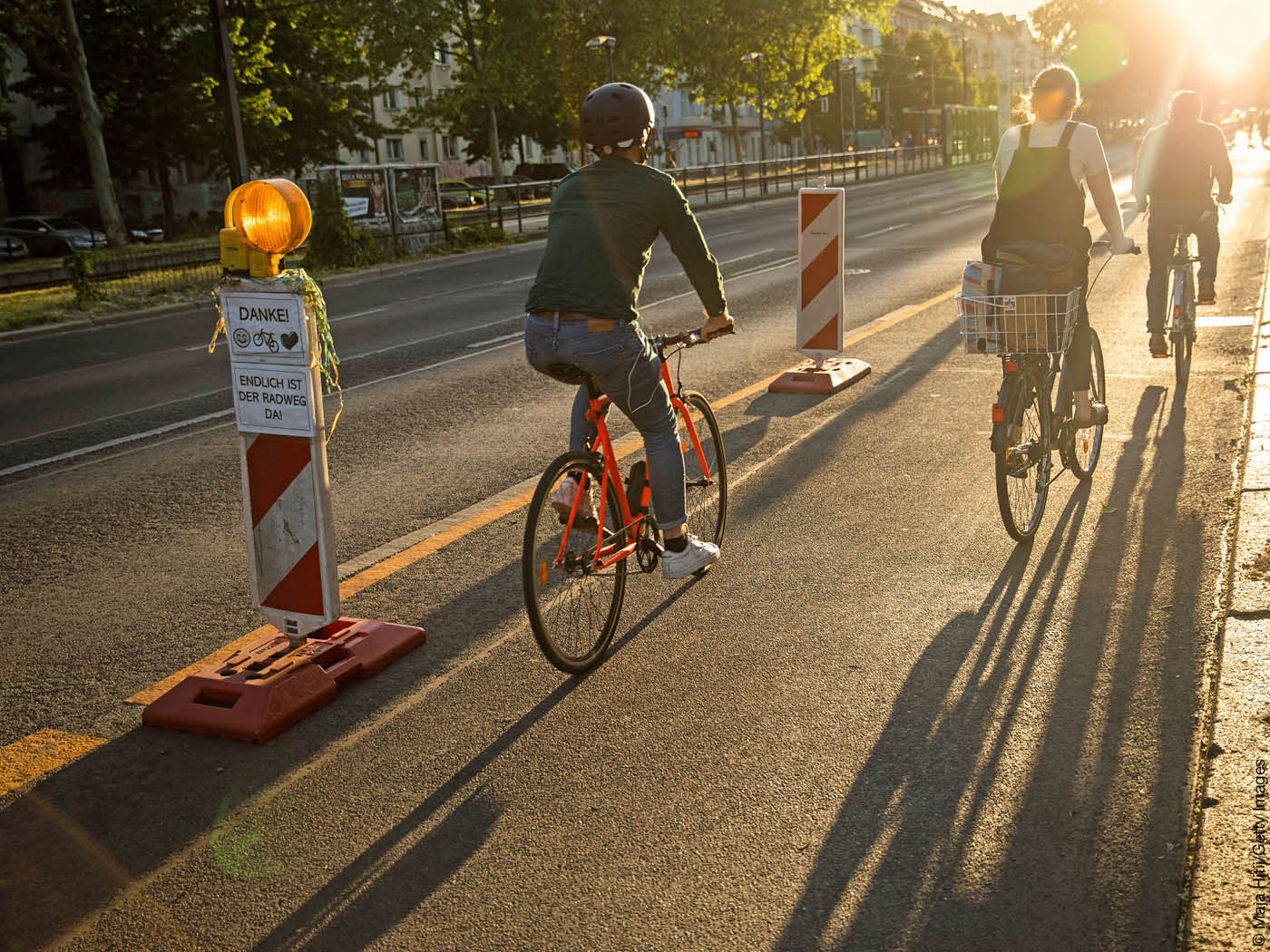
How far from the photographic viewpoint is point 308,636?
4449 mm

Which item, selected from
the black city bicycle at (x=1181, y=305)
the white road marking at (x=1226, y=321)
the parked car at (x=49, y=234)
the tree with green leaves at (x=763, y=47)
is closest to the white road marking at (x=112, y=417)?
the black city bicycle at (x=1181, y=305)

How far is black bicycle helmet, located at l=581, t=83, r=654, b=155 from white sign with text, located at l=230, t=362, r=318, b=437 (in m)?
1.22

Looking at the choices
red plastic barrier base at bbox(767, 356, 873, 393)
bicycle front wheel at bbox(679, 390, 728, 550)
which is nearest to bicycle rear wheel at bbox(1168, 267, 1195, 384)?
red plastic barrier base at bbox(767, 356, 873, 393)

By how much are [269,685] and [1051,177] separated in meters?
3.81

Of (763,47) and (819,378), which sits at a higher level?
(763,47)

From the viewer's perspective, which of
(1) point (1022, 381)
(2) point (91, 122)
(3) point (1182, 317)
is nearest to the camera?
(1) point (1022, 381)

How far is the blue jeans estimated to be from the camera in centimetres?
414

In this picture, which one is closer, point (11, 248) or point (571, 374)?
point (571, 374)

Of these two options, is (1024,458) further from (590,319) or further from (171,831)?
(171,831)

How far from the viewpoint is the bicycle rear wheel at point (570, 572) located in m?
4.02

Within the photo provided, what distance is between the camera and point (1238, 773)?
323 cm

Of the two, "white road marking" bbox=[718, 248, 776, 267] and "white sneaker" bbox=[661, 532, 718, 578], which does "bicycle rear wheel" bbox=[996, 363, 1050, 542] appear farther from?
"white road marking" bbox=[718, 248, 776, 267]

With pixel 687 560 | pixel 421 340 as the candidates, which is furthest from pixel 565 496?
pixel 421 340

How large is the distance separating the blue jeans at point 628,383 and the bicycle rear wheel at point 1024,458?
1438 millimetres
